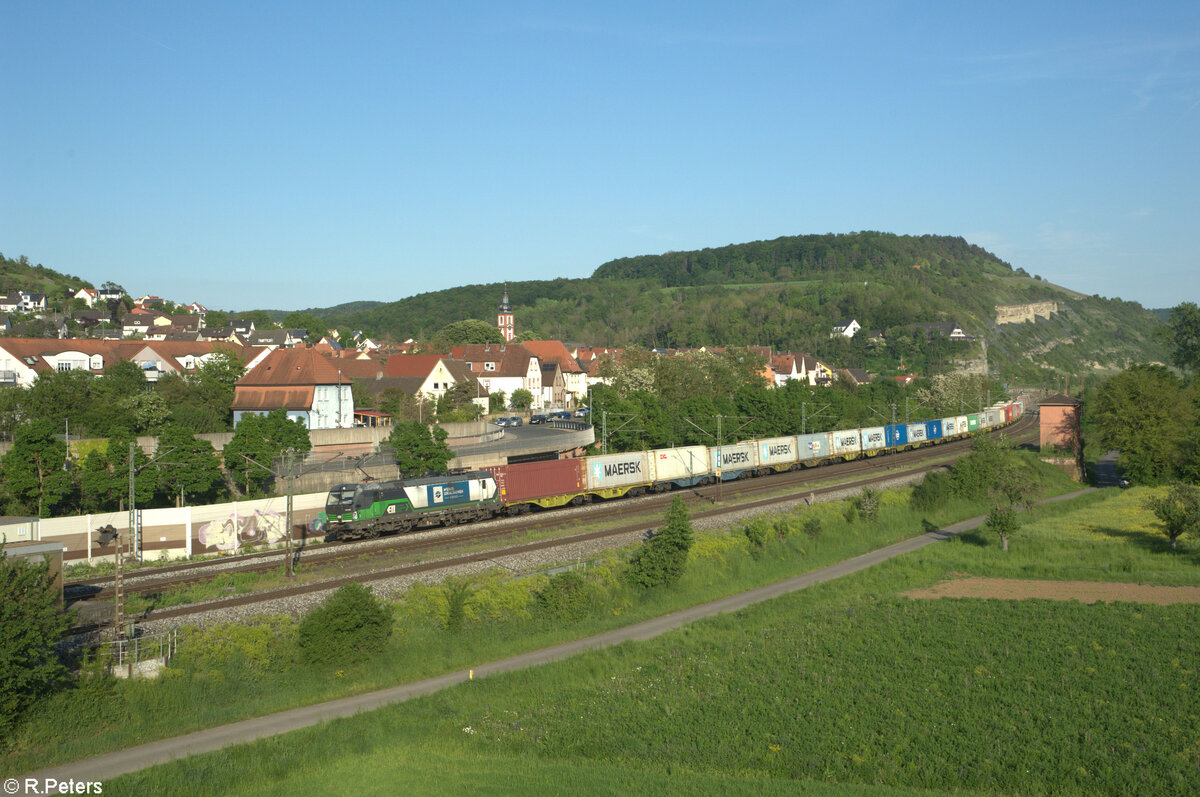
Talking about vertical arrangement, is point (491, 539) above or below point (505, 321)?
below

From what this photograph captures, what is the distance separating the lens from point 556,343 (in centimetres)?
13738

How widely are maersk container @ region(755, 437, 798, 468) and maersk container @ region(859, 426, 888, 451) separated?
10938mm

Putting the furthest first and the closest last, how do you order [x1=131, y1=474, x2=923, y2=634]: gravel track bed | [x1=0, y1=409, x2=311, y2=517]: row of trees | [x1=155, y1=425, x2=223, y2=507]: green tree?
[x1=155, y1=425, x2=223, y2=507]: green tree → [x1=0, y1=409, x2=311, y2=517]: row of trees → [x1=131, y1=474, x2=923, y2=634]: gravel track bed

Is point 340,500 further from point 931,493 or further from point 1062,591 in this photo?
point 931,493

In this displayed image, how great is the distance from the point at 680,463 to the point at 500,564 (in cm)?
2274

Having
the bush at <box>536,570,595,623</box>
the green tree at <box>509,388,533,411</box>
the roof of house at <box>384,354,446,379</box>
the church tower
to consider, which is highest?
the church tower

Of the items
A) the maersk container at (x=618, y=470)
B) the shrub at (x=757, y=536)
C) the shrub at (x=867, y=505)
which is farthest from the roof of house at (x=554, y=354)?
the shrub at (x=757, y=536)

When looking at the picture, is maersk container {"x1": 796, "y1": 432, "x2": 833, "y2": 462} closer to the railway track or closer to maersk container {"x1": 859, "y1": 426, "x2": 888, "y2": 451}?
the railway track

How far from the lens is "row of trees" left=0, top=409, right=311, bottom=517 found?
42062mm

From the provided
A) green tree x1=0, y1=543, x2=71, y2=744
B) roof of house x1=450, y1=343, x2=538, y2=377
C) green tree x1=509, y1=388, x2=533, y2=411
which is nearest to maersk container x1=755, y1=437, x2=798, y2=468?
green tree x1=0, y1=543, x2=71, y2=744

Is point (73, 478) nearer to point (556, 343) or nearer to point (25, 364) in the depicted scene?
point (25, 364)

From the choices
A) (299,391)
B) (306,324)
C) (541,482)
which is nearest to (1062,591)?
(541,482)

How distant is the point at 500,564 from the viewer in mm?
33938

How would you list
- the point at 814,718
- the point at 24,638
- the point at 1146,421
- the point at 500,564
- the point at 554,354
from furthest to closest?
the point at 554,354 → the point at 1146,421 → the point at 500,564 → the point at 814,718 → the point at 24,638
